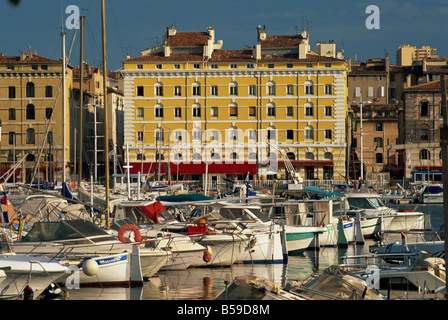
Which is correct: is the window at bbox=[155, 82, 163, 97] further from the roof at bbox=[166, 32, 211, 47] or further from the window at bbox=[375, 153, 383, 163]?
the window at bbox=[375, 153, 383, 163]

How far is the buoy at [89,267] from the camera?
20953mm

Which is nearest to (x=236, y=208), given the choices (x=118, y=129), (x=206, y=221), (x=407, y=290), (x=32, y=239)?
(x=206, y=221)

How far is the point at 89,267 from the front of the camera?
2097cm

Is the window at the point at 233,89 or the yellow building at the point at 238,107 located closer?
the yellow building at the point at 238,107

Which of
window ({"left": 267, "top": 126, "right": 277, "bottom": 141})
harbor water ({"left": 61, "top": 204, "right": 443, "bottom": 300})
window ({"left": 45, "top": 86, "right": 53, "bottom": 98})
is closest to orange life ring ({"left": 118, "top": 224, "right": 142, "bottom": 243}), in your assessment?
harbor water ({"left": 61, "top": 204, "right": 443, "bottom": 300})

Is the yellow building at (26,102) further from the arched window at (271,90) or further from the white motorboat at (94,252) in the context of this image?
the white motorboat at (94,252)

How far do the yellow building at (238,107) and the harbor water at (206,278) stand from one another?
49.2 meters

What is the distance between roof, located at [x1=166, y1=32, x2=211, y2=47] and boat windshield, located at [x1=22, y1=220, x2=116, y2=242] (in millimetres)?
62412

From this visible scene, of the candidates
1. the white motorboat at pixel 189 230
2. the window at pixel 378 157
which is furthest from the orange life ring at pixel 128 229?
the window at pixel 378 157

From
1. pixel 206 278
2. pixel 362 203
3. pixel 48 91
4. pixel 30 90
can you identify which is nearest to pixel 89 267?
pixel 206 278

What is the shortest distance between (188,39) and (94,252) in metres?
65.0
